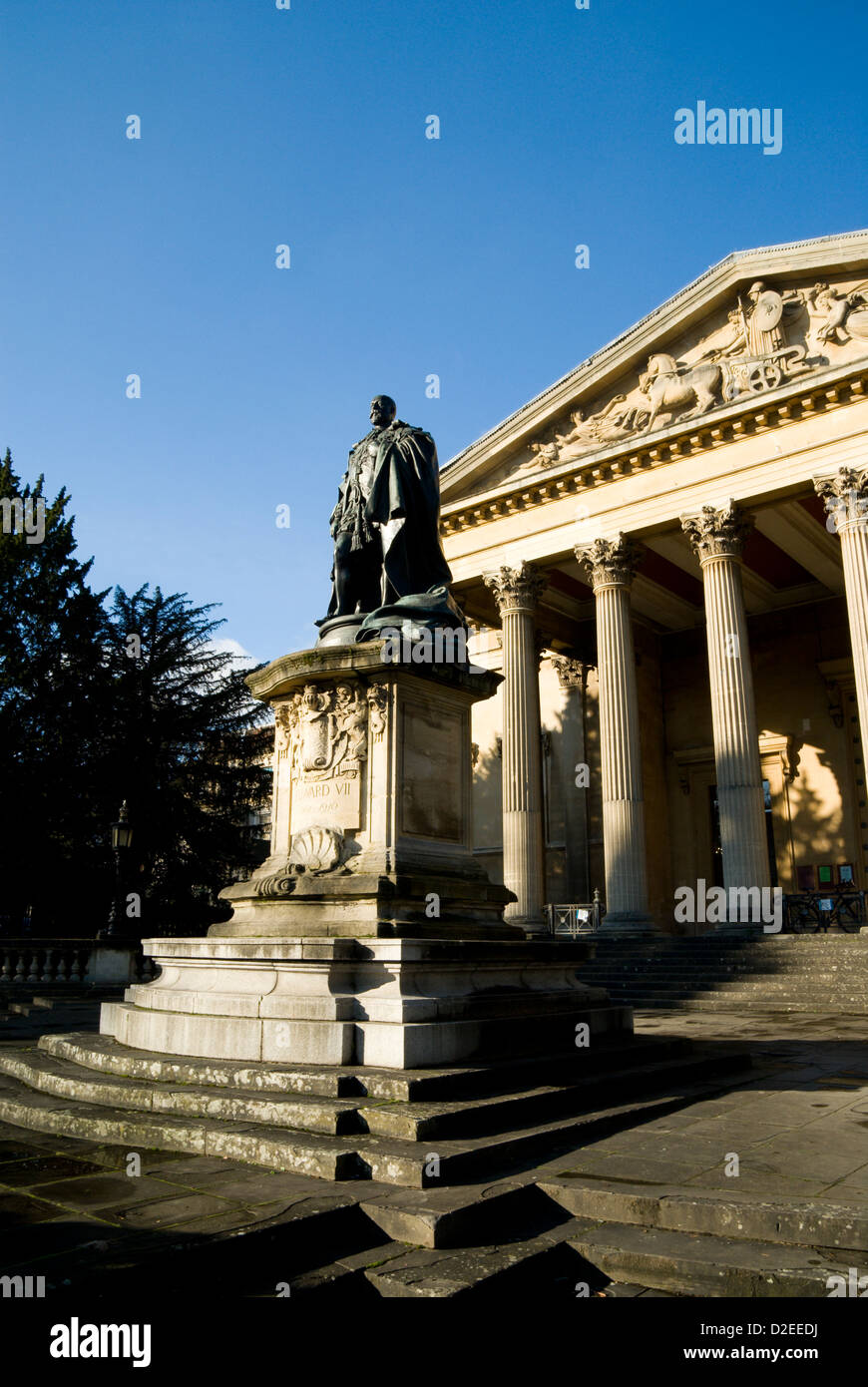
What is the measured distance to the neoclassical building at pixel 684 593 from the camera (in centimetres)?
2261

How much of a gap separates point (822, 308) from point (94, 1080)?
24062mm

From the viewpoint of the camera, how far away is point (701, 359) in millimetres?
25062

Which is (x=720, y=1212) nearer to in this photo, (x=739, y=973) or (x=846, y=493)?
(x=739, y=973)

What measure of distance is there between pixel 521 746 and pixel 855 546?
31.5 ft

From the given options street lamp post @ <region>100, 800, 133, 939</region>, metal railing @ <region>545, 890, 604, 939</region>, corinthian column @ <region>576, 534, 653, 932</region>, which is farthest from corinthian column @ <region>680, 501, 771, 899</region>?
street lamp post @ <region>100, 800, 133, 939</region>

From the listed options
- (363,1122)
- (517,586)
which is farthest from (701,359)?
(363,1122)

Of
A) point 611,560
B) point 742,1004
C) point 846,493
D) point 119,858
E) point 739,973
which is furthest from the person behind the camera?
point 611,560

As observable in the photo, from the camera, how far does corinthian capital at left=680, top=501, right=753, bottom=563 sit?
2336 centimetres

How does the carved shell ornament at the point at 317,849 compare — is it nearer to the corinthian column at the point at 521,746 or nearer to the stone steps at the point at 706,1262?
the stone steps at the point at 706,1262

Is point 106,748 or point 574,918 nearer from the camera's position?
point 574,918

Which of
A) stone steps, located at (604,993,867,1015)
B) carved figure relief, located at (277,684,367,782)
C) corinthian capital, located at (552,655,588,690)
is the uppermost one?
corinthian capital, located at (552,655,588,690)

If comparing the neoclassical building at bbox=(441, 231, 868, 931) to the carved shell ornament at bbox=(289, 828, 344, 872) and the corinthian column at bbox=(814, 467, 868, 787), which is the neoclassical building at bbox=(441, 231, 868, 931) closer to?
the corinthian column at bbox=(814, 467, 868, 787)

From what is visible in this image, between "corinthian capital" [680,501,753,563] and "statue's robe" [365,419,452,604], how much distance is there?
1625 cm

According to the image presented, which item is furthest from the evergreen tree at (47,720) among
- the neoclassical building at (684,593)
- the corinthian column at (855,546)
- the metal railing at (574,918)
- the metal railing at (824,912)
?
the corinthian column at (855,546)
